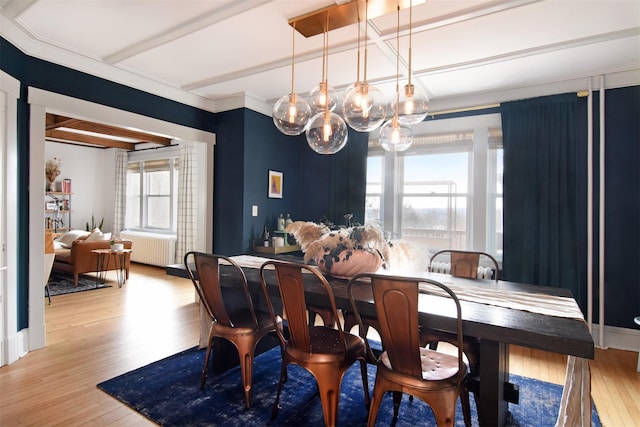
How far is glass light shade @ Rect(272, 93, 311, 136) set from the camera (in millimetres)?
2268

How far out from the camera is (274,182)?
4648mm

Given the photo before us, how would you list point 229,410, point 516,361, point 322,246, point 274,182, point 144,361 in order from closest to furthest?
point 229,410, point 322,246, point 144,361, point 516,361, point 274,182

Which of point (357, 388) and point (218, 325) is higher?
point (218, 325)

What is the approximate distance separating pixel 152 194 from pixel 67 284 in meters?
2.61

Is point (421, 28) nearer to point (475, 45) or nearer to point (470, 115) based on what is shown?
point (475, 45)

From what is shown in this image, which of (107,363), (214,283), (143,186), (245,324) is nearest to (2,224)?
A: (107,363)

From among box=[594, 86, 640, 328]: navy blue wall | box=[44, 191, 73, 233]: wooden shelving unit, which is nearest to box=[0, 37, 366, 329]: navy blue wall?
box=[594, 86, 640, 328]: navy blue wall

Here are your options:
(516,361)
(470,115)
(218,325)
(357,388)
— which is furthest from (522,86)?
(218,325)

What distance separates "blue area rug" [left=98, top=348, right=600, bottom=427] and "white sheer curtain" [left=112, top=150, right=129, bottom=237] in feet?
19.6

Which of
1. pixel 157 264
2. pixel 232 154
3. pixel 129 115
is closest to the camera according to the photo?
pixel 129 115

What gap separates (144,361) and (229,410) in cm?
105

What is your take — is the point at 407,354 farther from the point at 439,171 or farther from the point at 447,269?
the point at 439,171

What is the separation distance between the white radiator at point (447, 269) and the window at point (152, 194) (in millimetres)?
5161

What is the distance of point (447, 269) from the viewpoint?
12.6 feet
